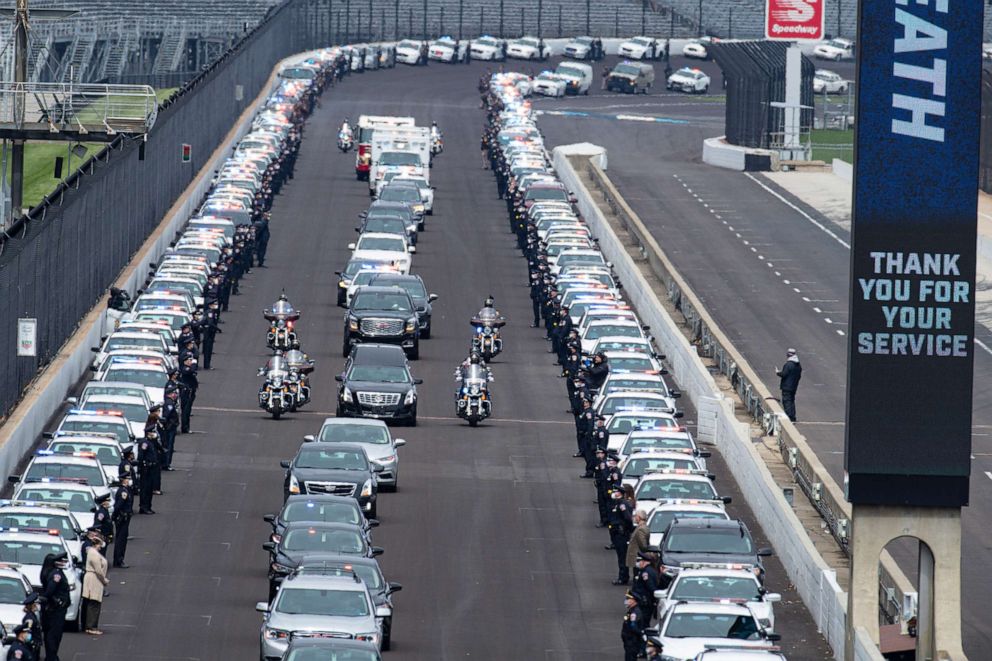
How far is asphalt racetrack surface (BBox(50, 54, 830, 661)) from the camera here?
3108 cm

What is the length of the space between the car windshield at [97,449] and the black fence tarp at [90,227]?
5.76 metres

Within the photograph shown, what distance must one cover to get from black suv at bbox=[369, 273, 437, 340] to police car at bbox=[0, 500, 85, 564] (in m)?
24.0

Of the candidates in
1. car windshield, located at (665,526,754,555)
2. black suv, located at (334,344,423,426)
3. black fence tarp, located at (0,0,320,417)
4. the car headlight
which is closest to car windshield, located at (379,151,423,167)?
black fence tarp, located at (0,0,320,417)

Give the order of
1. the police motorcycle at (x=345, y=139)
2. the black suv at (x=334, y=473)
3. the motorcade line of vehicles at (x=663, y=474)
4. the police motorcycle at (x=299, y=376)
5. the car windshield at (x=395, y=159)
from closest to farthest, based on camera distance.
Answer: the motorcade line of vehicles at (x=663, y=474)
the black suv at (x=334, y=473)
the police motorcycle at (x=299, y=376)
the car windshield at (x=395, y=159)
the police motorcycle at (x=345, y=139)

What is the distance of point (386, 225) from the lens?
217 feet

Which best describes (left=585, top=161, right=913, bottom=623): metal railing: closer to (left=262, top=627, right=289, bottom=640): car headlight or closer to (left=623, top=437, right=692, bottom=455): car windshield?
(left=623, top=437, right=692, bottom=455): car windshield

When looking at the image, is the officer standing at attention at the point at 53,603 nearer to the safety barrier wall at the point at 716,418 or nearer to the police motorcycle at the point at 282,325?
the safety barrier wall at the point at 716,418

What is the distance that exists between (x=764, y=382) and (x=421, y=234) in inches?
894

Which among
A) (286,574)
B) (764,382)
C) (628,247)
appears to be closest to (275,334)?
(764,382)

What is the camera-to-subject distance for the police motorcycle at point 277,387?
46.5m

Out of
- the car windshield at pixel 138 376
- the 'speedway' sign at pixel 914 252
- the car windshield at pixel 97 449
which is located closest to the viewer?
the 'speedway' sign at pixel 914 252

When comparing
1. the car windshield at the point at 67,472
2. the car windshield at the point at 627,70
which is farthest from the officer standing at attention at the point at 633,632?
the car windshield at the point at 627,70

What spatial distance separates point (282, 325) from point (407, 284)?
164 inches

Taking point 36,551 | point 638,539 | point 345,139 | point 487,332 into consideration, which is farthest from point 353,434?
point 345,139
